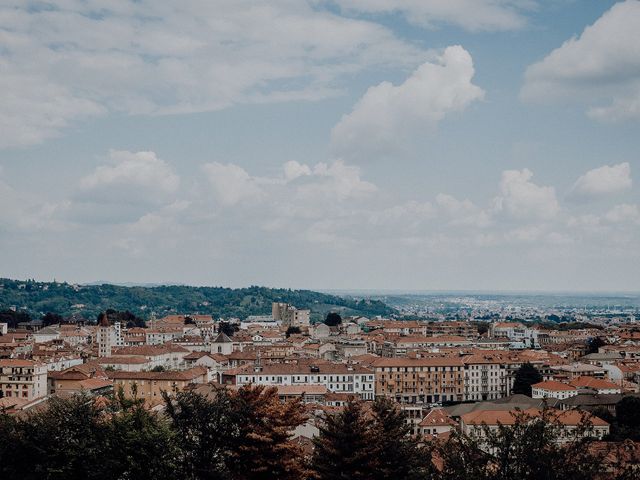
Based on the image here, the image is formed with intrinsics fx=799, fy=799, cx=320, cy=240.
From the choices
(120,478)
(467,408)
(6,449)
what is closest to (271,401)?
(120,478)

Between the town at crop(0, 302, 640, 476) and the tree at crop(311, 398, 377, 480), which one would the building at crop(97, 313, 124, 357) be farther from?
the tree at crop(311, 398, 377, 480)

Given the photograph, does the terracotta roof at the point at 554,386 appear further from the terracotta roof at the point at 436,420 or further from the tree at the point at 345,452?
the tree at the point at 345,452

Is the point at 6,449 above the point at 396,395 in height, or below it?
above

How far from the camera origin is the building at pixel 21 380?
6788 centimetres

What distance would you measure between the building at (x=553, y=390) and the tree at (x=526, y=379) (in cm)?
430

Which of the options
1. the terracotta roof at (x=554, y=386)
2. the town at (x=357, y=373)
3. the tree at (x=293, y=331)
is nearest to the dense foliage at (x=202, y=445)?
the town at (x=357, y=373)

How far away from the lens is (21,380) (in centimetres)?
6819

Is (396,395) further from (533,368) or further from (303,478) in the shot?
(303,478)

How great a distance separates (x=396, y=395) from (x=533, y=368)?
14.6m

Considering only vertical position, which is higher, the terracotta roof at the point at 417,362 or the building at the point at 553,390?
the terracotta roof at the point at 417,362

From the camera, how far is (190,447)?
27141mm

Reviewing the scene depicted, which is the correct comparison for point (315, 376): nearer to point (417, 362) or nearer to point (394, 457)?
point (417, 362)

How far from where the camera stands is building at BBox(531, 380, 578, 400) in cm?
7081

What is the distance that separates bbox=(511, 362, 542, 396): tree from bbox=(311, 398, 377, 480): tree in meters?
55.7
